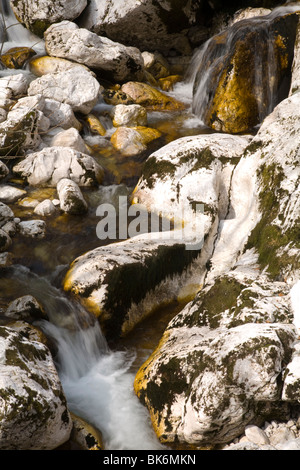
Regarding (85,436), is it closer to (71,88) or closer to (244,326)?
(244,326)

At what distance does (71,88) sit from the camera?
1050 cm

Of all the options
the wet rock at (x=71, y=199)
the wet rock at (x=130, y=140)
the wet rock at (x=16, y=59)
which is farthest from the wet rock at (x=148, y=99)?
the wet rock at (x=71, y=199)

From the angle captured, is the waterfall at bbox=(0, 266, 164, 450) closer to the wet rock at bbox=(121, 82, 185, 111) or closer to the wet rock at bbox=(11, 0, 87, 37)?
the wet rock at bbox=(121, 82, 185, 111)

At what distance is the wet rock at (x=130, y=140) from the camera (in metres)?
9.79

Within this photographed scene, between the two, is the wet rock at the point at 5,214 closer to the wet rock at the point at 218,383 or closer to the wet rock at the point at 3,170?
the wet rock at the point at 3,170

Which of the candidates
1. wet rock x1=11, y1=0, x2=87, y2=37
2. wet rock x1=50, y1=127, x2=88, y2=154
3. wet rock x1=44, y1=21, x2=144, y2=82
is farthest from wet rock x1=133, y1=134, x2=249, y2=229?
wet rock x1=11, y1=0, x2=87, y2=37

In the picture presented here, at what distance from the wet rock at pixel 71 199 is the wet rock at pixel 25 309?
7.89 feet

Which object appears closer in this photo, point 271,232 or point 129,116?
point 271,232

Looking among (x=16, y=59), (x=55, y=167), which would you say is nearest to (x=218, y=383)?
(x=55, y=167)

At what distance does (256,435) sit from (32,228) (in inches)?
179

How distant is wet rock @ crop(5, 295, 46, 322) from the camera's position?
215 inches

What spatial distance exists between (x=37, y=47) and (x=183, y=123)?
4.51 m
